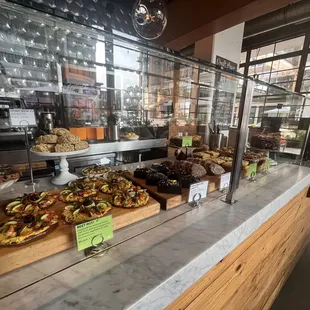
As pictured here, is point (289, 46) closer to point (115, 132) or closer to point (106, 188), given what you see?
point (115, 132)

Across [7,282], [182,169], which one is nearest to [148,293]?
[7,282]

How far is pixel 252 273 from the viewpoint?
3.40 feet

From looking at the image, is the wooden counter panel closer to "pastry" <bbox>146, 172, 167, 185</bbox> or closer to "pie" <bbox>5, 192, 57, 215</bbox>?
"pastry" <bbox>146, 172, 167, 185</bbox>

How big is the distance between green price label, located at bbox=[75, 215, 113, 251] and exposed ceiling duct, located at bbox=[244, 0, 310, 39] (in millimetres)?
4848

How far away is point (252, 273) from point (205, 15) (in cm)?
214

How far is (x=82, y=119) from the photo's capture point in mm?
2473

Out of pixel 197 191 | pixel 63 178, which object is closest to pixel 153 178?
pixel 197 191

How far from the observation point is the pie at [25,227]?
490 millimetres

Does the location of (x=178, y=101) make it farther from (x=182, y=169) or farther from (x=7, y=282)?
(x=7, y=282)

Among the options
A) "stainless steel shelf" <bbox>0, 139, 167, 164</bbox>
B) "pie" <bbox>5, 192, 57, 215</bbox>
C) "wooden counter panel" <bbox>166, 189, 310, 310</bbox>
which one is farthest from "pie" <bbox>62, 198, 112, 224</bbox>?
"stainless steel shelf" <bbox>0, 139, 167, 164</bbox>

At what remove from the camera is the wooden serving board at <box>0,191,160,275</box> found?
47 cm

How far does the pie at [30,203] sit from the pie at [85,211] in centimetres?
11

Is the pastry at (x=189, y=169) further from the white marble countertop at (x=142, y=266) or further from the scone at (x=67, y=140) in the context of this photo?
the scone at (x=67, y=140)

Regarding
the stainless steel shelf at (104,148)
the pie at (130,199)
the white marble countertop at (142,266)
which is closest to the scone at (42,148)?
the pie at (130,199)
